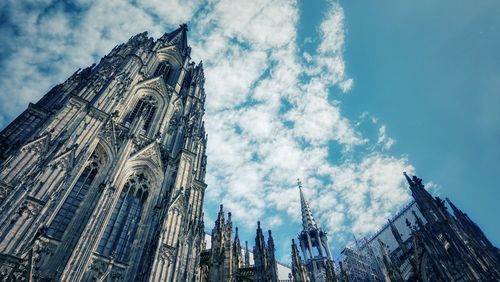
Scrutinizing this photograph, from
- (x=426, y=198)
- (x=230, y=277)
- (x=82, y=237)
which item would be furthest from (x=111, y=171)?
(x=426, y=198)

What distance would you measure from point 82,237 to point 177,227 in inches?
178

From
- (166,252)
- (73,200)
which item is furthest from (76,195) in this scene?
(166,252)

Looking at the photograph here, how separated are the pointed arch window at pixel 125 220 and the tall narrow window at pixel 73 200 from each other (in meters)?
1.82

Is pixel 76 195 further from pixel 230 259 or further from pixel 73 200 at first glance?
pixel 230 259

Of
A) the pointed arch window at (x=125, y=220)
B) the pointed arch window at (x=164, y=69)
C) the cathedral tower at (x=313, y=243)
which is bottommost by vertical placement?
the pointed arch window at (x=125, y=220)

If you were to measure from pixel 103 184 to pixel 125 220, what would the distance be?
2.33 metres

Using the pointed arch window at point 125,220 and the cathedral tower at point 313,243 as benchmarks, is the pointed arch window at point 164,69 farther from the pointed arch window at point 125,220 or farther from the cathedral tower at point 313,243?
the cathedral tower at point 313,243

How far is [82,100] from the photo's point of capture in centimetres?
1742

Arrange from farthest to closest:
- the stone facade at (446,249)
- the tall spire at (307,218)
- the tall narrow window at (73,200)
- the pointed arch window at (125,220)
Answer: the tall spire at (307,218) → the stone facade at (446,249) → the pointed arch window at (125,220) → the tall narrow window at (73,200)

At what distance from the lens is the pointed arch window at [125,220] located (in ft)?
47.9

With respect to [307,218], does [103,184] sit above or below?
below

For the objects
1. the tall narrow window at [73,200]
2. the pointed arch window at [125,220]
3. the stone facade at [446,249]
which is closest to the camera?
the tall narrow window at [73,200]

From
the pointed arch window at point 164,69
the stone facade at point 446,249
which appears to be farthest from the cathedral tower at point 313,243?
the pointed arch window at point 164,69

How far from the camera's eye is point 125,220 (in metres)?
16.1
